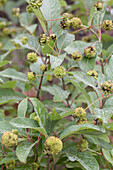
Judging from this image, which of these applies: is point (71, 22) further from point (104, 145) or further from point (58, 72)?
point (104, 145)

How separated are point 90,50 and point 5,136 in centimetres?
45

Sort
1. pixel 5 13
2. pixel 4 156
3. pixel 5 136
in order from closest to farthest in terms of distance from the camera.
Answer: pixel 5 136 < pixel 4 156 < pixel 5 13

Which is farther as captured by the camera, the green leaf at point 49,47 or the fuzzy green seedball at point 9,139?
the green leaf at point 49,47

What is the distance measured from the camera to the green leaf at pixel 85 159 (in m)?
0.70

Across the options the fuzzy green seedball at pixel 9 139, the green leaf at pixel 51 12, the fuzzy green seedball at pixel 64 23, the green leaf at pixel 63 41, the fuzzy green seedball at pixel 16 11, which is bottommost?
the fuzzy green seedball at pixel 9 139

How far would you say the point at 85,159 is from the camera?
738 millimetres

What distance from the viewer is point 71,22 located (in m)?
0.81

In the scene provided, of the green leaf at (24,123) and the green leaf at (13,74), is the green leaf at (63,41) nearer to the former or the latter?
the green leaf at (13,74)

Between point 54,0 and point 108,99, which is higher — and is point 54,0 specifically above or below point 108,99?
above

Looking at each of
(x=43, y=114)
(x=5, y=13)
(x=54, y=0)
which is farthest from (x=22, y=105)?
(x=5, y=13)

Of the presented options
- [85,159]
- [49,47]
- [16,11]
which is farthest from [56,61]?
[16,11]

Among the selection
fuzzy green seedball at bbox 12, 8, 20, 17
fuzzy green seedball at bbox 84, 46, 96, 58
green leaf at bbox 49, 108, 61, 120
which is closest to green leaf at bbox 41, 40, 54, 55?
fuzzy green seedball at bbox 84, 46, 96, 58

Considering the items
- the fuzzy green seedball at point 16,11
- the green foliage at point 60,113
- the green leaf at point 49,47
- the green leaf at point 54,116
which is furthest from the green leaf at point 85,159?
the fuzzy green seedball at point 16,11

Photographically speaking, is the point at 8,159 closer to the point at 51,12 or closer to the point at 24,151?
the point at 24,151
